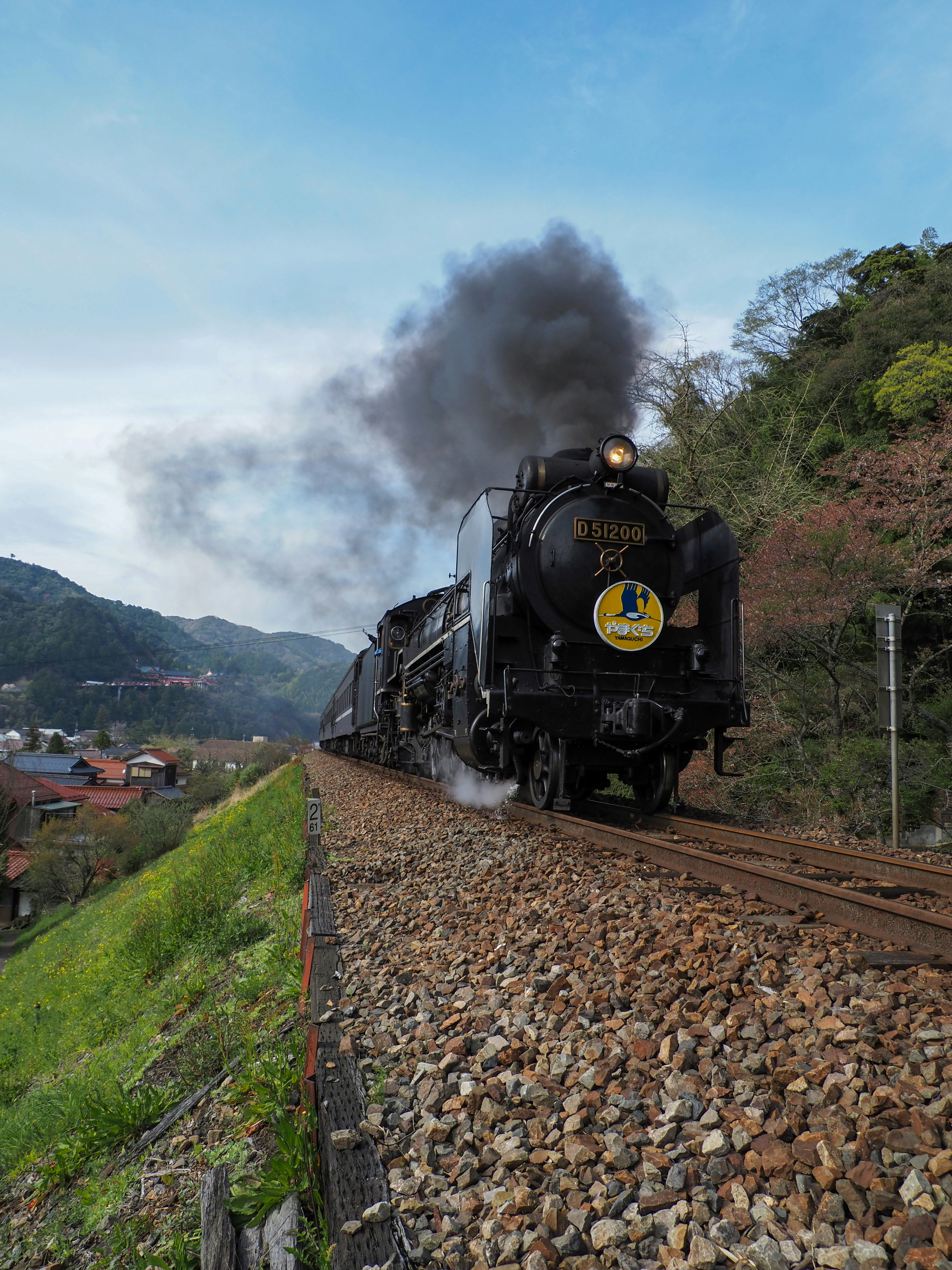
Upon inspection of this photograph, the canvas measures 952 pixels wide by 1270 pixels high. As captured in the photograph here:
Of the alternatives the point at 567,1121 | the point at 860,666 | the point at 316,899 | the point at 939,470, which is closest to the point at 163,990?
the point at 316,899

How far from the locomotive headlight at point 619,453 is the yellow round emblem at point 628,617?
1.09 m

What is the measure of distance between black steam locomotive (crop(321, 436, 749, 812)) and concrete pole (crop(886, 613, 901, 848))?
3.98ft

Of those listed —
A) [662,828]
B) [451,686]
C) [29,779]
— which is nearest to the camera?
[662,828]

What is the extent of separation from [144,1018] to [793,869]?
4.84 metres

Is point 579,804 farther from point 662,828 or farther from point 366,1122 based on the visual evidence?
point 366,1122

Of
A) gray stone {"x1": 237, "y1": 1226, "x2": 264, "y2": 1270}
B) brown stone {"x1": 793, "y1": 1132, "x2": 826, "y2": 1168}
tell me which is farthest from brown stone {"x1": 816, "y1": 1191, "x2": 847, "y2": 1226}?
gray stone {"x1": 237, "y1": 1226, "x2": 264, "y2": 1270}

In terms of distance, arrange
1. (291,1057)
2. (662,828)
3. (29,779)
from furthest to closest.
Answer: (29,779) → (662,828) → (291,1057)

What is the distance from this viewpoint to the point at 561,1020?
9.58 feet

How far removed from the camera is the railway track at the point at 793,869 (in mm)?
3492

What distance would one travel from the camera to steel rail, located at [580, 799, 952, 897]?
4.67 metres

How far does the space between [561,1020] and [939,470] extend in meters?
11.7

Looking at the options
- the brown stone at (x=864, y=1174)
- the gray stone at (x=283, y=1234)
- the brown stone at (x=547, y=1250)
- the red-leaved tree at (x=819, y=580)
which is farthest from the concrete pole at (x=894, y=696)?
the gray stone at (x=283, y=1234)

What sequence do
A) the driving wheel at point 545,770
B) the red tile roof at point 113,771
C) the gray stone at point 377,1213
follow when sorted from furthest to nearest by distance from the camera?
the red tile roof at point 113,771
the driving wheel at point 545,770
the gray stone at point 377,1213

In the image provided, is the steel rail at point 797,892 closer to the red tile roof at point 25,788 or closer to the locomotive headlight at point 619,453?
the locomotive headlight at point 619,453
